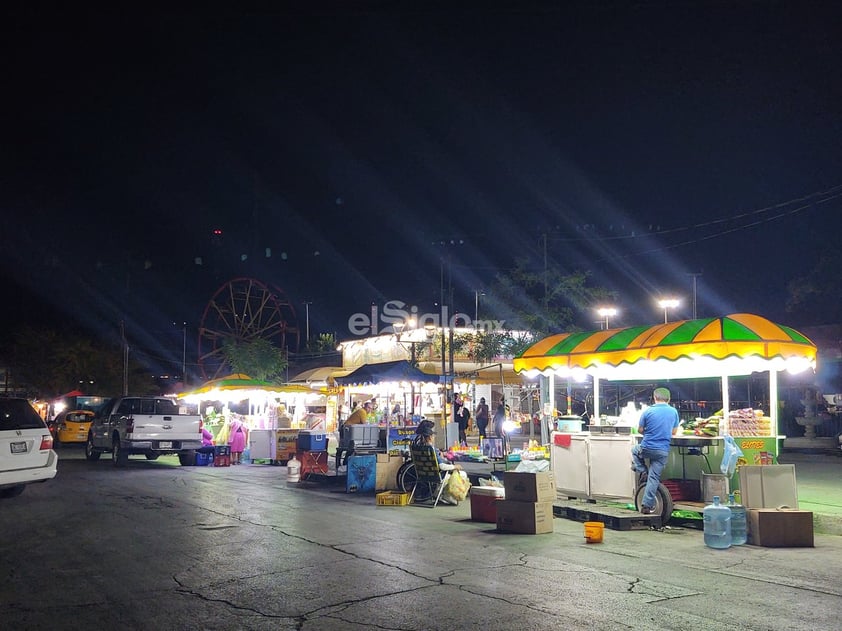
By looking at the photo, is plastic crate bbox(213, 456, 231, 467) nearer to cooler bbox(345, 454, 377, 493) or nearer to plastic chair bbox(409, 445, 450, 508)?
cooler bbox(345, 454, 377, 493)

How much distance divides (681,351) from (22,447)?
10525 millimetres

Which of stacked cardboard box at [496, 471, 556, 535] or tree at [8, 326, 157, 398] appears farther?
tree at [8, 326, 157, 398]

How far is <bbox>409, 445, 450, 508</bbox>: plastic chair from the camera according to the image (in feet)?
42.1

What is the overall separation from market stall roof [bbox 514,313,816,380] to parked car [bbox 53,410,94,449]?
22.4m

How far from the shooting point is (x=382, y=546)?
8.84 metres

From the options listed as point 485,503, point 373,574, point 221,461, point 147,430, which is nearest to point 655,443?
point 485,503

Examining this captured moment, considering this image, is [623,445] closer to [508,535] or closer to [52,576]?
[508,535]

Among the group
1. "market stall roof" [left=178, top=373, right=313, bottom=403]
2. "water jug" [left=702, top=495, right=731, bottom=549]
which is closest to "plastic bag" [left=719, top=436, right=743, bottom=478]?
"water jug" [left=702, top=495, right=731, bottom=549]

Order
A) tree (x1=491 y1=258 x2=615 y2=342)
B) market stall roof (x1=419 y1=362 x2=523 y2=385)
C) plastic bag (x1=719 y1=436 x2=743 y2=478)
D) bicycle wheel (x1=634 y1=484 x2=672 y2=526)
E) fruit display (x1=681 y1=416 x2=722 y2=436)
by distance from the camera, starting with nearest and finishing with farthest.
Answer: bicycle wheel (x1=634 y1=484 x2=672 y2=526) < plastic bag (x1=719 y1=436 x2=743 y2=478) < fruit display (x1=681 y1=416 x2=722 y2=436) < tree (x1=491 y1=258 x2=615 y2=342) < market stall roof (x1=419 y1=362 x2=523 y2=385)

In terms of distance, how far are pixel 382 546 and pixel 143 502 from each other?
5.68 meters

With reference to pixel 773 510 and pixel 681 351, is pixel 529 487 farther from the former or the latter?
pixel 681 351

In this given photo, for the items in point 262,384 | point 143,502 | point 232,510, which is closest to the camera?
point 232,510

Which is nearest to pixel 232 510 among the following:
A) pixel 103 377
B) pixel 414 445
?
pixel 414 445

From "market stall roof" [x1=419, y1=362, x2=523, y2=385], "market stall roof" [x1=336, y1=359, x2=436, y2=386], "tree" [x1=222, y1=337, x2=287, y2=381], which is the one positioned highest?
"tree" [x1=222, y1=337, x2=287, y2=381]
